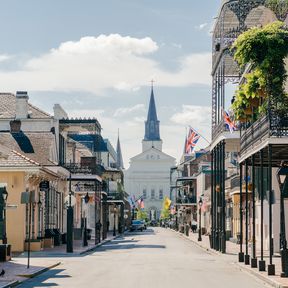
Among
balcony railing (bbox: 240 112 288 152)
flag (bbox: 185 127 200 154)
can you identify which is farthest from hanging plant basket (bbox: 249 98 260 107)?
flag (bbox: 185 127 200 154)

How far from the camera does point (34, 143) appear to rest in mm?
49594

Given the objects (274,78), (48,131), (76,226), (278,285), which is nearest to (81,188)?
(76,226)

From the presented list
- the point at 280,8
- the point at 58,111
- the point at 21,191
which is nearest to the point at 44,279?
the point at 280,8

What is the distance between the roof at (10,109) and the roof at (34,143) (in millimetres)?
5643

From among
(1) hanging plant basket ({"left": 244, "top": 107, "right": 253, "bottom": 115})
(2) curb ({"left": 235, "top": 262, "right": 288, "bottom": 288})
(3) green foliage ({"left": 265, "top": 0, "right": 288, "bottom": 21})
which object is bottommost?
(2) curb ({"left": 235, "top": 262, "right": 288, "bottom": 288})

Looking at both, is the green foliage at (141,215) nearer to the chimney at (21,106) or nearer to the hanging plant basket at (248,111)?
the chimney at (21,106)

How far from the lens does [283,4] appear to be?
34.8 metres

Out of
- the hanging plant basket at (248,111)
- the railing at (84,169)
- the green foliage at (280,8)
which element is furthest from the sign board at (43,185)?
the hanging plant basket at (248,111)

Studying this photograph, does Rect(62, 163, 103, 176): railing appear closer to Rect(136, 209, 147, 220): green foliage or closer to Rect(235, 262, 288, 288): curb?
Rect(235, 262, 288, 288): curb

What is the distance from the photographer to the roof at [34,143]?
48.3 m

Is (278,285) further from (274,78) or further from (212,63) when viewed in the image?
(212,63)

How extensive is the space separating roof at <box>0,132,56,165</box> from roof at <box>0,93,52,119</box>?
5643 millimetres

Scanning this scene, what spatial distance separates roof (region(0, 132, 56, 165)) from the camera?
48281 millimetres

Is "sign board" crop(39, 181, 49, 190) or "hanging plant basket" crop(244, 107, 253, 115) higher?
"hanging plant basket" crop(244, 107, 253, 115)
